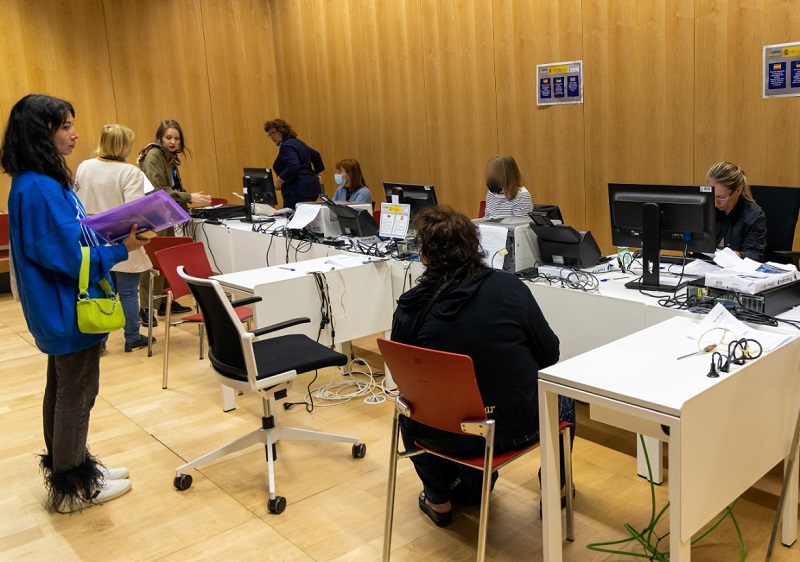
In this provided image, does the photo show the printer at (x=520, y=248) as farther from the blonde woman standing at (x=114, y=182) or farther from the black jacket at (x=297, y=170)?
the black jacket at (x=297, y=170)

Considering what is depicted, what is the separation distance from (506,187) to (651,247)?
201cm

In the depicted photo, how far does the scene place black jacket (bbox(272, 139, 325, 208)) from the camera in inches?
277

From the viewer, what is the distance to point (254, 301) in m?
3.40

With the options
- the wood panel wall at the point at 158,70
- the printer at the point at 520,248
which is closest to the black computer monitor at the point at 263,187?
the wood panel wall at the point at 158,70

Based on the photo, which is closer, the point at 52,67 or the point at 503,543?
the point at 503,543

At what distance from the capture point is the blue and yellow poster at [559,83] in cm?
570

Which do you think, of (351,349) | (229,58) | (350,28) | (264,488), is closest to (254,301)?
(264,488)

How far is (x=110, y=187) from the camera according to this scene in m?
4.82

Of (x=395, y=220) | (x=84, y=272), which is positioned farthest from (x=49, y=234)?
(x=395, y=220)

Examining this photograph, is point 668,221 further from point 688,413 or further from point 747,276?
point 688,413

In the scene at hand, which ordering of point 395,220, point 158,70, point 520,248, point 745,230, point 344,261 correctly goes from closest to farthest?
point 520,248 < point 745,230 < point 344,261 < point 395,220 < point 158,70

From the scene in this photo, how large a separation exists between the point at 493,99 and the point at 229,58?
369cm

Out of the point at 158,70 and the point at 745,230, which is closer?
the point at 745,230

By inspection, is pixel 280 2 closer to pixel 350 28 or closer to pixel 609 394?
pixel 350 28
